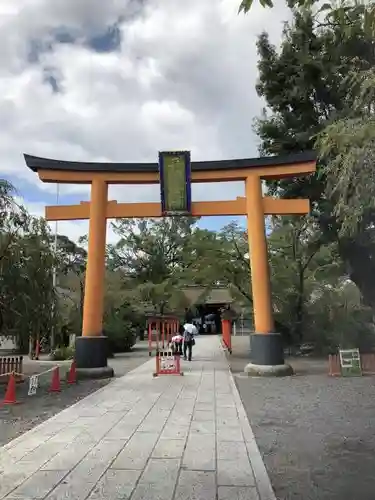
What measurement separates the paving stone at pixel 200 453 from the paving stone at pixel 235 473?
5.2 inches

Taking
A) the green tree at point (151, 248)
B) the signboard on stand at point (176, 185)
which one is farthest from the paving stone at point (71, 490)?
the green tree at point (151, 248)

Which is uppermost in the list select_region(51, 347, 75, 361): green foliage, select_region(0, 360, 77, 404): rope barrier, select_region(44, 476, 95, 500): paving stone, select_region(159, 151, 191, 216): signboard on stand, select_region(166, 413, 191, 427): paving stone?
select_region(159, 151, 191, 216): signboard on stand

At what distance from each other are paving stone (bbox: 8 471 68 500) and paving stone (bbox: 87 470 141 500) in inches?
16.9

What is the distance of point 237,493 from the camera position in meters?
4.40

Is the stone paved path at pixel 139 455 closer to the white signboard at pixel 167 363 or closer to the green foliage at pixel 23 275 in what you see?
the green foliage at pixel 23 275

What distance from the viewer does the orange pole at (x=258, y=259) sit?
47.6ft

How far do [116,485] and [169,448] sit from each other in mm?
1547

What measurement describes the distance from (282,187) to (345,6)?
46.0 ft

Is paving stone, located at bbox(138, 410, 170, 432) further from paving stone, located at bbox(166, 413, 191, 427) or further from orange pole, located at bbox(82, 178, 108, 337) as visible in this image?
orange pole, located at bbox(82, 178, 108, 337)

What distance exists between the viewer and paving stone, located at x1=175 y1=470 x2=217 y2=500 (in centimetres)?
430

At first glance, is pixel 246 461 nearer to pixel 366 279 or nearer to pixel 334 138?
pixel 334 138

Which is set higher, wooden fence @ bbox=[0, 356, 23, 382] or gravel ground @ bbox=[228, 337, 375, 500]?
wooden fence @ bbox=[0, 356, 23, 382]

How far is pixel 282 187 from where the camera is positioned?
17938mm

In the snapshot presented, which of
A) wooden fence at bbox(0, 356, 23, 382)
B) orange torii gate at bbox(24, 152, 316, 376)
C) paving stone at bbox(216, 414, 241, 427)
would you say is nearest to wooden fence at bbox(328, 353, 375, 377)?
orange torii gate at bbox(24, 152, 316, 376)
